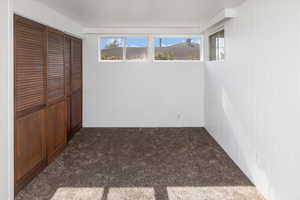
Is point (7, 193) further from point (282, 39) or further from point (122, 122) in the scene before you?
point (122, 122)

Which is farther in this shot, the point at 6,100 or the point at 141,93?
the point at 141,93

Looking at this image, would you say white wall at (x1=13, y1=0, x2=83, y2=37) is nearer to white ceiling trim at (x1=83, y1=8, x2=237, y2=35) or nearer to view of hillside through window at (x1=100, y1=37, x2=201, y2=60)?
white ceiling trim at (x1=83, y1=8, x2=237, y2=35)

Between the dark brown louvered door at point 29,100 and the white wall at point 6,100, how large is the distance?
18 centimetres

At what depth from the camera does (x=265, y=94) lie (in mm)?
2676

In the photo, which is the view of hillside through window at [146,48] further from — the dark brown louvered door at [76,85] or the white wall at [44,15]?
the white wall at [44,15]

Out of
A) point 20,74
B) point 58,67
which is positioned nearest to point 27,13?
point 20,74

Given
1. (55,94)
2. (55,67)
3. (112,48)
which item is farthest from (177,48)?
(55,94)

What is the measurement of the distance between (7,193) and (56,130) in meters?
1.57

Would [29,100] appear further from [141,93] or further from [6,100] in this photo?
[141,93]

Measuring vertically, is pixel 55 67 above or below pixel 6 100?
above

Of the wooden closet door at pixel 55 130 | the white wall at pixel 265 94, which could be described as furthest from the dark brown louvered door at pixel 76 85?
the white wall at pixel 265 94

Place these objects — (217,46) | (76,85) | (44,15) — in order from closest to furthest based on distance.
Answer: (44,15) → (217,46) → (76,85)

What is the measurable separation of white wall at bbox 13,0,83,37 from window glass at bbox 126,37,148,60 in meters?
1.28

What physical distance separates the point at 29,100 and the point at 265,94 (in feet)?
8.63
